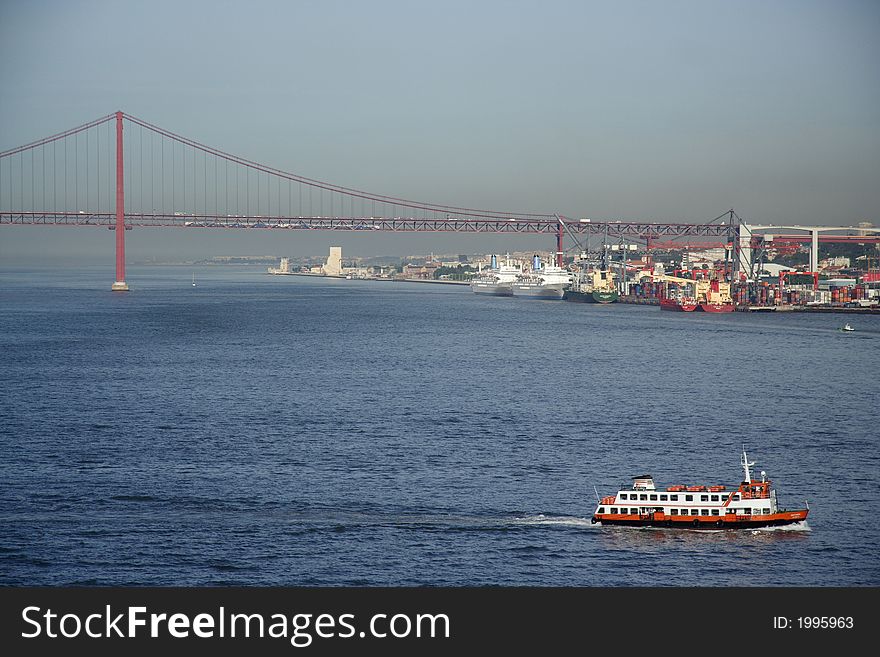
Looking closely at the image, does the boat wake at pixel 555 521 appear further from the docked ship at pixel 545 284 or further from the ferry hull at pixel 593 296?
the docked ship at pixel 545 284

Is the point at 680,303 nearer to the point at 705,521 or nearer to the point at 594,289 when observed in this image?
the point at 594,289

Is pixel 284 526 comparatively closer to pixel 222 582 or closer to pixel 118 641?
pixel 222 582

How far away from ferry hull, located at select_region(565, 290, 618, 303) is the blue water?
5548cm

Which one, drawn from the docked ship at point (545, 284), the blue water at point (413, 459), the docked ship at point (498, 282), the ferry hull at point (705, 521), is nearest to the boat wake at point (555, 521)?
the blue water at point (413, 459)

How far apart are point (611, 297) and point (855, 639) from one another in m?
97.8

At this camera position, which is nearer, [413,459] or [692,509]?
[692,509]

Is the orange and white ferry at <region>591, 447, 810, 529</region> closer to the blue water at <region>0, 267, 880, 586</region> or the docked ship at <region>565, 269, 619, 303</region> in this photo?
the blue water at <region>0, 267, 880, 586</region>

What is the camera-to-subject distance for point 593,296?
370 feet

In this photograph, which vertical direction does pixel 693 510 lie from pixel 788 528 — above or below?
above

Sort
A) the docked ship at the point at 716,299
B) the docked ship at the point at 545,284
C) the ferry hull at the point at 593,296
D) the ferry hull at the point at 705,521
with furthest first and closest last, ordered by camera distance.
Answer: the docked ship at the point at 545,284, the ferry hull at the point at 593,296, the docked ship at the point at 716,299, the ferry hull at the point at 705,521

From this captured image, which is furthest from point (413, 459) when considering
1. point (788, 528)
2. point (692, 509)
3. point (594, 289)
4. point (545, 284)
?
point (545, 284)

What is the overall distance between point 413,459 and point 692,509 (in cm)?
749

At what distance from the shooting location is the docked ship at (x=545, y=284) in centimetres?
12569

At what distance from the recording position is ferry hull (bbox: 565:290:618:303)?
110688 millimetres
